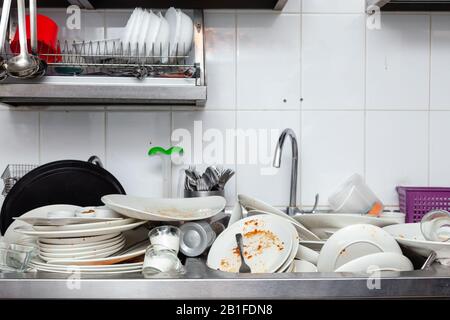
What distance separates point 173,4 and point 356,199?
837mm

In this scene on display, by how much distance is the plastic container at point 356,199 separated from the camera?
1.49 meters

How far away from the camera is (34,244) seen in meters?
1.01

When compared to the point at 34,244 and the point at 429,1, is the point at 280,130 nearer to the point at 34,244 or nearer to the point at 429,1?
the point at 429,1

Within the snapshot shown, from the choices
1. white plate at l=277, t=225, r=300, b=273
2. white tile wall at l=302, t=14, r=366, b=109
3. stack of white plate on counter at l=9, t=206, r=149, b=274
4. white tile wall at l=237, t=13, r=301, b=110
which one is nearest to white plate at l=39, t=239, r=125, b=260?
stack of white plate on counter at l=9, t=206, r=149, b=274

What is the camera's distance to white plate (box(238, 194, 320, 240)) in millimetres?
1114

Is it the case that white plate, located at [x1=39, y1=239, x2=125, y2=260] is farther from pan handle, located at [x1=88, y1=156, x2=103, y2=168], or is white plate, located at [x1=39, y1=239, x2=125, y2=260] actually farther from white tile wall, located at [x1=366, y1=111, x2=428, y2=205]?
white tile wall, located at [x1=366, y1=111, x2=428, y2=205]

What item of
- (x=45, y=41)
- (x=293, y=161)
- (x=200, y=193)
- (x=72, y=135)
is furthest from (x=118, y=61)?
(x=293, y=161)

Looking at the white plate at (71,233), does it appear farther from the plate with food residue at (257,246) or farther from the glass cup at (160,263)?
the plate with food residue at (257,246)

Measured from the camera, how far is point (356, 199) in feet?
4.89

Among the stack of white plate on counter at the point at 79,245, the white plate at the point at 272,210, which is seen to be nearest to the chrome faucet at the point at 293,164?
the white plate at the point at 272,210

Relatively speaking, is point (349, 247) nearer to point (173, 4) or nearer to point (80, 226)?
point (80, 226)

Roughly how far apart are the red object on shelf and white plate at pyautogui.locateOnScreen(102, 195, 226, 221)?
52cm

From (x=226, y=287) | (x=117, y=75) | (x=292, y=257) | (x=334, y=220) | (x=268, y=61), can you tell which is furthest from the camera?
(x=268, y=61)

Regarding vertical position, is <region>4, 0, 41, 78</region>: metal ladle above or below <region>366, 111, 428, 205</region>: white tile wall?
above
